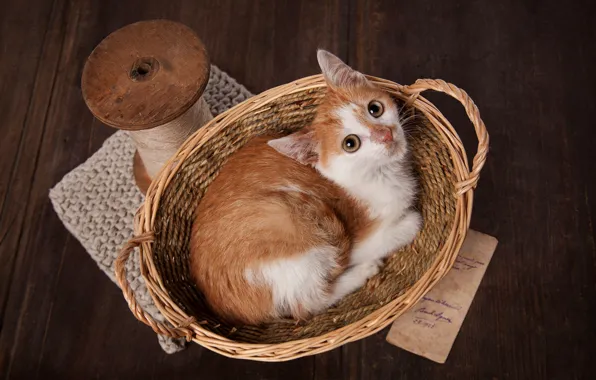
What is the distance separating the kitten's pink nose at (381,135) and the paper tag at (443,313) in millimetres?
470

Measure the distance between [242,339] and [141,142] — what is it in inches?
23.8

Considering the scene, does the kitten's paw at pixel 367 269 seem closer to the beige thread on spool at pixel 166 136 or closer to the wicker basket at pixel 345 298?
the wicker basket at pixel 345 298

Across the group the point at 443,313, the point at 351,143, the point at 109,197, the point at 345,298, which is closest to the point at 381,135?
the point at 351,143

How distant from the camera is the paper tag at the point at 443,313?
1.35m

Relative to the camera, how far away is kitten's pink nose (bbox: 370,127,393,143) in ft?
3.55

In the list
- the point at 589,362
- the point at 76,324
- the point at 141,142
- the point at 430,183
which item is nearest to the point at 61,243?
the point at 76,324

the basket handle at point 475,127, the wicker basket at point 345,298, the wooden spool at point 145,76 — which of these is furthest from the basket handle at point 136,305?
the basket handle at point 475,127

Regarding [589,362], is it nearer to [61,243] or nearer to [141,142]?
[141,142]

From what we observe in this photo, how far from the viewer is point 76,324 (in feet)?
4.96

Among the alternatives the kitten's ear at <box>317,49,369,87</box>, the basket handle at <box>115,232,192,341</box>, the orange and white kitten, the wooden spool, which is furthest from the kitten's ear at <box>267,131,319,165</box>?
the basket handle at <box>115,232,192,341</box>

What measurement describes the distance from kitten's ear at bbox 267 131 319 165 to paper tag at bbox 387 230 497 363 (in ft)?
1.63

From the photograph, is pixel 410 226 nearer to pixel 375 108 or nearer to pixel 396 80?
pixel 375 108

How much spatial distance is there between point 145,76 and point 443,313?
3.24ft

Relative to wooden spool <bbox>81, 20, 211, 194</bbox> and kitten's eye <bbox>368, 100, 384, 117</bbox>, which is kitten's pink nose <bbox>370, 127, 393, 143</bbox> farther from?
wooden spool <bbox>81, 20, 211, 194</bbox>
